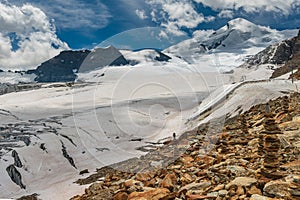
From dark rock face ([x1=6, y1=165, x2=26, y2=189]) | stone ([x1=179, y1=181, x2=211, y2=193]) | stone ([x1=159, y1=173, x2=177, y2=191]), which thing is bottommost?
stone ([x1=179, y1=181, x2=211, y2=193])

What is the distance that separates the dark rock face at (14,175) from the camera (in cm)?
2010

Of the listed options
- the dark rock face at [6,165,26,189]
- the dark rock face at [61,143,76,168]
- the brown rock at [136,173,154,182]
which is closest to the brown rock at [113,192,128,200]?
the brown rock at [136,173,154,182]

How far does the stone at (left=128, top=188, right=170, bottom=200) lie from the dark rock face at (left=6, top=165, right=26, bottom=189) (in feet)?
46.9

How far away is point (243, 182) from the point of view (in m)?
6.02

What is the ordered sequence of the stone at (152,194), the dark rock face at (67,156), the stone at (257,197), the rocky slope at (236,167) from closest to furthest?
the stone at (257,197)
the rocky slope at (236,167)
the stone at (152,194)
the dark rock face at (67,156)

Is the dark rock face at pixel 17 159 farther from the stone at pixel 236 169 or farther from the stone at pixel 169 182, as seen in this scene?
the stone at pixel 236 169

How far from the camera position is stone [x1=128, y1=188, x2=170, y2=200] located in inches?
266

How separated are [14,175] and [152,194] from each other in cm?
1635

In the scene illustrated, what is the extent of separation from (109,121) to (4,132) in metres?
10.2

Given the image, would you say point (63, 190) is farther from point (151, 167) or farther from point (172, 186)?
point (172, 186)

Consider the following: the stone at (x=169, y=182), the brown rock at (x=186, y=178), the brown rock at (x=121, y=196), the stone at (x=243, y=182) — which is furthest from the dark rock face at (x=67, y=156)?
the stone at (x=243, y=182)

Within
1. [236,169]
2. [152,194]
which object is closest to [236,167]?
[236,169]

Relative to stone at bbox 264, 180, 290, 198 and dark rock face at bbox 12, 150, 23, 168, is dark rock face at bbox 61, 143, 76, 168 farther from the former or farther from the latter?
stone at bbox 264, 180, 290, 198

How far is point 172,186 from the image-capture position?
24.0ft
